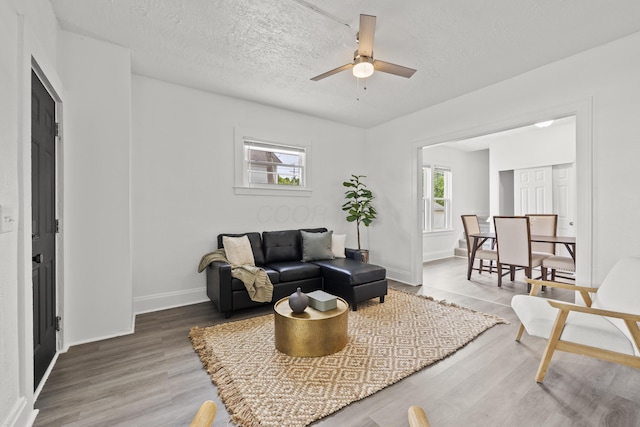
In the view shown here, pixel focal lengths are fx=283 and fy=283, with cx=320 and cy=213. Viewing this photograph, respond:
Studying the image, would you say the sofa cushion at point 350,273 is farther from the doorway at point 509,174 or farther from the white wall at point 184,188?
the doorway at point 509,174

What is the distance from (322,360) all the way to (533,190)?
624 cm

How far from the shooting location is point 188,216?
3721 mm

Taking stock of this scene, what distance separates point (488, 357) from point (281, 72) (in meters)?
3.51

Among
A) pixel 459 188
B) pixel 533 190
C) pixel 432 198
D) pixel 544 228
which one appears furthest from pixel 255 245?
pixel 533 190

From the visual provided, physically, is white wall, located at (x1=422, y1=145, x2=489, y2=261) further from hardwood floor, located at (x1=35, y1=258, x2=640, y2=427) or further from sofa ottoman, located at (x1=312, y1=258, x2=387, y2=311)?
hardwood floor, located at (x1=35, y1=258, x2=640, y2=427)

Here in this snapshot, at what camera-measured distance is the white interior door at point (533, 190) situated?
5926 millimetres

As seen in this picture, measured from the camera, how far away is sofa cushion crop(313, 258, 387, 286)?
11.1ft

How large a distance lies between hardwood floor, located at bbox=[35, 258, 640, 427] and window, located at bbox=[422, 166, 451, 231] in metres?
4.30

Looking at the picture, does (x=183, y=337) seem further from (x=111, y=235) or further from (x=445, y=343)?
(x=445, y=343)

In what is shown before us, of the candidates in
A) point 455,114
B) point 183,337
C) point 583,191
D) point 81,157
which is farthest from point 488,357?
point 81,157

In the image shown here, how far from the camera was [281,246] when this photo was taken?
4102 mm

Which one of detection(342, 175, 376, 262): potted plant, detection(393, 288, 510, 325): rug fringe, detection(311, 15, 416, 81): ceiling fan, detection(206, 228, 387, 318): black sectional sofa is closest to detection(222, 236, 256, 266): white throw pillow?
detection(206, 228, 387, 318): black sectional sofa

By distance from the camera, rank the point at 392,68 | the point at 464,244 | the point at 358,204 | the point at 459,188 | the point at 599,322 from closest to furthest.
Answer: the point at 599,322, the point at 392,68, the point at 358,204, the point at 464,244, the point at 459,188

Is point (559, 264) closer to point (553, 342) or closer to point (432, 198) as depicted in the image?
point (553, 342)
